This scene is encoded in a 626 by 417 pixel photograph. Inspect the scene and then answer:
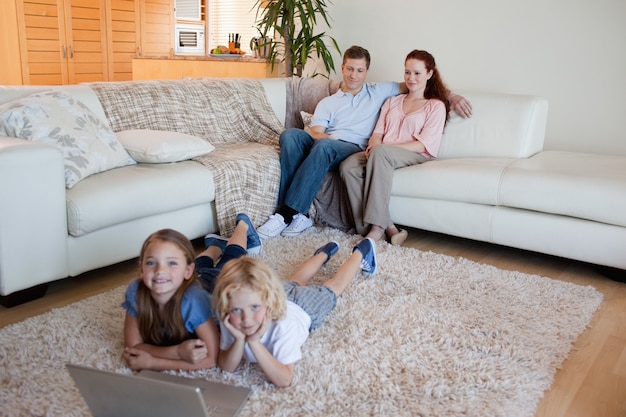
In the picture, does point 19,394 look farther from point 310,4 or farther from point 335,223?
point 310,4

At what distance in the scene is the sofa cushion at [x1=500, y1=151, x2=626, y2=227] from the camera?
2.56 m

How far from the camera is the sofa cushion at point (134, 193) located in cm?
224

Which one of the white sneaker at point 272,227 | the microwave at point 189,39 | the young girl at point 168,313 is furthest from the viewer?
the microwave at point 189,39

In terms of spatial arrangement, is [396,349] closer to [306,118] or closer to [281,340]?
[281,340]

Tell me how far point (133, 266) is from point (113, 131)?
0.73 meters

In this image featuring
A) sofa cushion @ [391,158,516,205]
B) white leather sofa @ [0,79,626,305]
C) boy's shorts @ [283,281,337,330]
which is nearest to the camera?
boy's shorts @ [283,281,337,330]

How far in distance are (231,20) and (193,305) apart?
236 inches

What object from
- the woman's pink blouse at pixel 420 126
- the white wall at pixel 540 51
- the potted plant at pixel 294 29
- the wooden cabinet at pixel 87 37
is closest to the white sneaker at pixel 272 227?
the woman's pink blouse at pixel 420 126

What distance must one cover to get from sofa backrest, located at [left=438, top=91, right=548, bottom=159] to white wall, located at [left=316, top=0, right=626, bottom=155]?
80cm

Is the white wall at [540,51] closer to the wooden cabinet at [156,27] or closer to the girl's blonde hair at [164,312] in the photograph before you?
the wooden cabinet at [156,27]

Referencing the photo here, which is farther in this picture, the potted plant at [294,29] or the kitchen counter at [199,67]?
the kitchen counter at [199,67]

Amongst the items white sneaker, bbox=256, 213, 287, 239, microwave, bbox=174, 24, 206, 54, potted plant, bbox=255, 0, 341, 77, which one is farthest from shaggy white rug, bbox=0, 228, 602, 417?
microwave, bbox=174, 24, 206, 54

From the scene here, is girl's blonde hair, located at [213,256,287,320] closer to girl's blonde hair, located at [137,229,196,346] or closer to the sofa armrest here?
girl's blonde hair, located at [137,229,196,346]

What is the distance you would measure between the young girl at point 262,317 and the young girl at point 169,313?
68 millimetres
